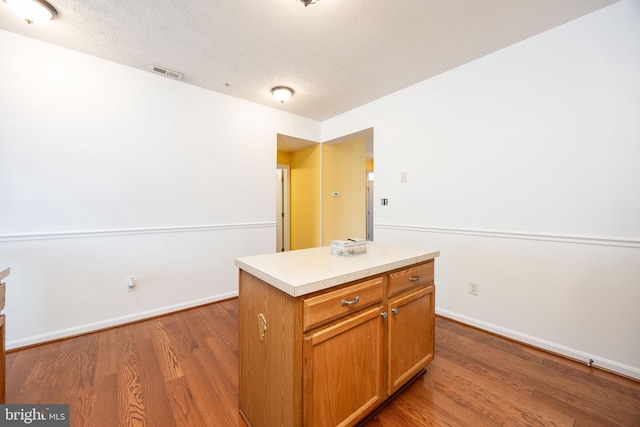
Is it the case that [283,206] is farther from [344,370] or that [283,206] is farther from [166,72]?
[344,370]

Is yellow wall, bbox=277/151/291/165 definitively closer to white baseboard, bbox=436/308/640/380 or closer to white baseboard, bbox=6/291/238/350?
white baseboard, bbox=6/291/238/350

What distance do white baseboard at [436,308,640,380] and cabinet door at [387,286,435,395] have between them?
41.7 inches

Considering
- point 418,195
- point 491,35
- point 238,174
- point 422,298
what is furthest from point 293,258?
point 491,35

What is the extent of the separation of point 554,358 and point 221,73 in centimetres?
407

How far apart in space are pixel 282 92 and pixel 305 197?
2.12 m

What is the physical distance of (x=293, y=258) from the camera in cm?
149

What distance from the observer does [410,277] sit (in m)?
1.54

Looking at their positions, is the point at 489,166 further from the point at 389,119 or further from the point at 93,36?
the point at 93,36

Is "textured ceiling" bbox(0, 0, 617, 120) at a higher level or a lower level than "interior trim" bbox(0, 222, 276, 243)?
higher

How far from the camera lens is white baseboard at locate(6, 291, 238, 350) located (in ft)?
6.97

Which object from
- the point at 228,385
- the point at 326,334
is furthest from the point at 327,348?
the point at 228,385

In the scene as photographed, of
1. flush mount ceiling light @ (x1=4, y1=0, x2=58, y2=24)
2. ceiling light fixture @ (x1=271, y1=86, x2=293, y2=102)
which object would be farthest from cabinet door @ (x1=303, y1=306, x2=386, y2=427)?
flush mount ceiling light @ (x1=4, y1=0, x2=58, y2=24)

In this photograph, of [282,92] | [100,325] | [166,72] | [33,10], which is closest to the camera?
[33,10]

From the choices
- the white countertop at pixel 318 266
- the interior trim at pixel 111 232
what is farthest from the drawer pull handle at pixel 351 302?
the interior trim at pixel 111 232
